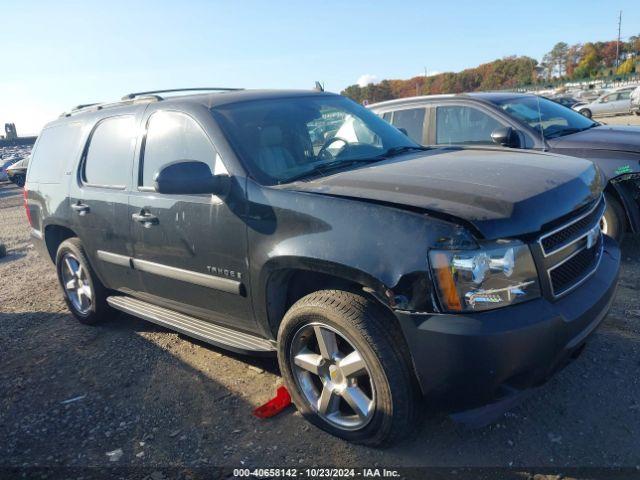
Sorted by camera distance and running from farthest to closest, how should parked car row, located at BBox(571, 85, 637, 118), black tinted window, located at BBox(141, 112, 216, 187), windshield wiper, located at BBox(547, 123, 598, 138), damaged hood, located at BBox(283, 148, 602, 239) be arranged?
parked car row, located at BBox(571, 85, 637, 118), windshield wiper, located at BBox(547, 123, 598, 138), black tinted window, located at BBox(141, 112, 216, 187), damaged hood, located at BBox(283, 148, 602, 239)

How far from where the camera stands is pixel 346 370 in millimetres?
2719

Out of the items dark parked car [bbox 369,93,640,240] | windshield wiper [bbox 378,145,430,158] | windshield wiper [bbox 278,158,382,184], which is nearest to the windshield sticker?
dark parked car [bbox 369,93,640,240]

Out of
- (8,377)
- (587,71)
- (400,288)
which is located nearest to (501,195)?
A: (400,288)

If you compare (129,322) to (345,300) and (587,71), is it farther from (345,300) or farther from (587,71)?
(587,71)

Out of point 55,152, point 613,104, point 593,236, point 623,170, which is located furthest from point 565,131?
point 613,104

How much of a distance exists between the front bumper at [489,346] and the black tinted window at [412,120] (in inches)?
176

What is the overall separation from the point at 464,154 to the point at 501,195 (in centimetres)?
106

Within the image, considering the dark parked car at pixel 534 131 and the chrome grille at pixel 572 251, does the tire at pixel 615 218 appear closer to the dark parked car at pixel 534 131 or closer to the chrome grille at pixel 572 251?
the dark parked car at pixel 534 131

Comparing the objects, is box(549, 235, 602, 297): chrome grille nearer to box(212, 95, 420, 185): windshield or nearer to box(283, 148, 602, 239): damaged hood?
box(283, 148, 602, 239): damaged hood

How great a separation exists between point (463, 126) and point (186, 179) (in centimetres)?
424

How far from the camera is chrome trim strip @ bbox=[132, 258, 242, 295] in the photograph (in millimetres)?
3225

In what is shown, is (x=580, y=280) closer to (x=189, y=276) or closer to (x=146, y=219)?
(x=189, y=276)

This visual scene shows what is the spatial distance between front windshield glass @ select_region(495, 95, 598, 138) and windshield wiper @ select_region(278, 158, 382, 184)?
3149mm

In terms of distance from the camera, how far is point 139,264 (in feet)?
12.8
